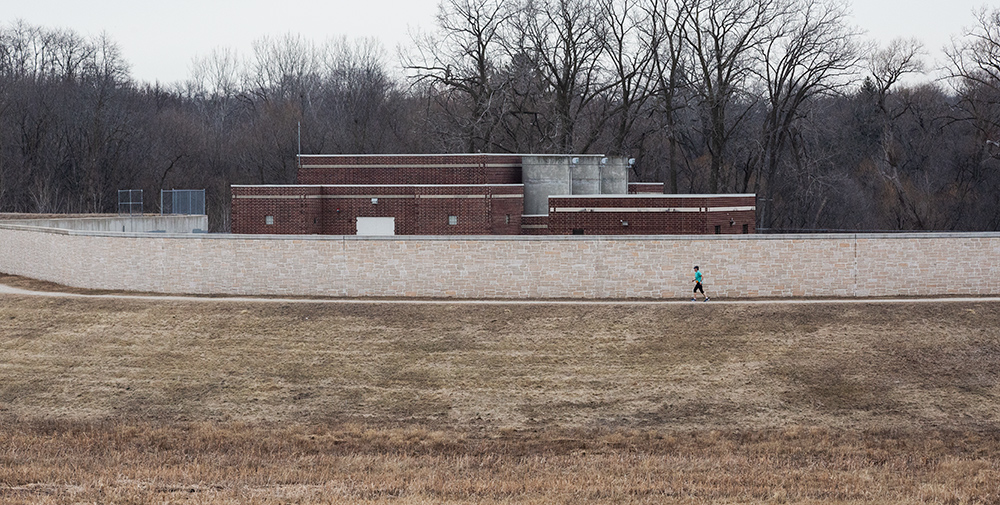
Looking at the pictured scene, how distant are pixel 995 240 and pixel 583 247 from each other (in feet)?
44.7

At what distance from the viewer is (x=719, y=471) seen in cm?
1798

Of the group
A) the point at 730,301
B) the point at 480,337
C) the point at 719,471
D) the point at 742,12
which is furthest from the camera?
the point at 742,12

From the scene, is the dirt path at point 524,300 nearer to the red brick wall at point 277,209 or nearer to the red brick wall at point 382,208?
the red brick wall at point 277,209

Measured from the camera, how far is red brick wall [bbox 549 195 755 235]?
128ft

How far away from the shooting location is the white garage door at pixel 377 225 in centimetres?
4284

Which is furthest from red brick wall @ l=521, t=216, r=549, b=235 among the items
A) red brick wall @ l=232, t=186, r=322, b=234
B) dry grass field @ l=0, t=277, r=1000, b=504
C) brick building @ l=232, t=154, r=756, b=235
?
dry grass field @ l=0, t=277, r=1000, b=504

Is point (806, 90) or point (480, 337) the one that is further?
point (806, 90)

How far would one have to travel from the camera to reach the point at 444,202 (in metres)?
42.3

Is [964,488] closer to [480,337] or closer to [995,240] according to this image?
[480,337]

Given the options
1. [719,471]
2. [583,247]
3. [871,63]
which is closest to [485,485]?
[719,471]

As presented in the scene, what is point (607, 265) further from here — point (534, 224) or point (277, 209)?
point (277, 209)

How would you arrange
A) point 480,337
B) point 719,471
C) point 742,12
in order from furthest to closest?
1. point 742,12
2. point 480,337
3. point 719,471

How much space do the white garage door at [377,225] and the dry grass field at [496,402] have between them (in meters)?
12.7

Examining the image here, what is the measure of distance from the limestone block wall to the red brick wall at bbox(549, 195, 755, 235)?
762 centimetres
